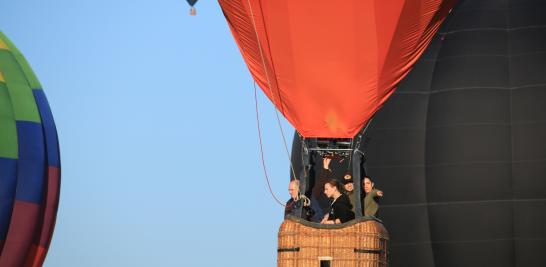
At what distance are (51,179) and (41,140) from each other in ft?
1.92

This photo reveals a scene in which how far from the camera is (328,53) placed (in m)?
8.48

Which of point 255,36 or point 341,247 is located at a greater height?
point 255,36

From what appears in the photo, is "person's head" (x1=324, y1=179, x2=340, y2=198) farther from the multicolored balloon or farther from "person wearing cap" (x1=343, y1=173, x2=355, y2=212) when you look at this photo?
the multicolored balloon

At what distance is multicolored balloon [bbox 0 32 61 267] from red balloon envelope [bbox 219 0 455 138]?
7946 millimetres

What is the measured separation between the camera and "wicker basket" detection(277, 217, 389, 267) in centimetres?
762

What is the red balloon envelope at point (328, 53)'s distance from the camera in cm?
845

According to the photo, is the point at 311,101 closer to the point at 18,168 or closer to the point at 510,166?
the point at 510,166

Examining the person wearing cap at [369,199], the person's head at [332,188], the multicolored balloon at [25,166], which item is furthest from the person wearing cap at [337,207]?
the multicolored balloon at [25,166]

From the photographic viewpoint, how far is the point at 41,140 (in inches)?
644

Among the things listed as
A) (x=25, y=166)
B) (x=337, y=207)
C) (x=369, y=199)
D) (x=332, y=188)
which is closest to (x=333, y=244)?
(x=337, y=207)

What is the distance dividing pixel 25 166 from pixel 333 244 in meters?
9.18

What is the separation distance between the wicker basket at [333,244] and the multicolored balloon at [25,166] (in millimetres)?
8557

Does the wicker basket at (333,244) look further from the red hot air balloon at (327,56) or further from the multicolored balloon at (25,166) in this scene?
the multicolored balloon at (25,166)

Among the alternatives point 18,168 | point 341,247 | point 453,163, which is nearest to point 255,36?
point 341,247
